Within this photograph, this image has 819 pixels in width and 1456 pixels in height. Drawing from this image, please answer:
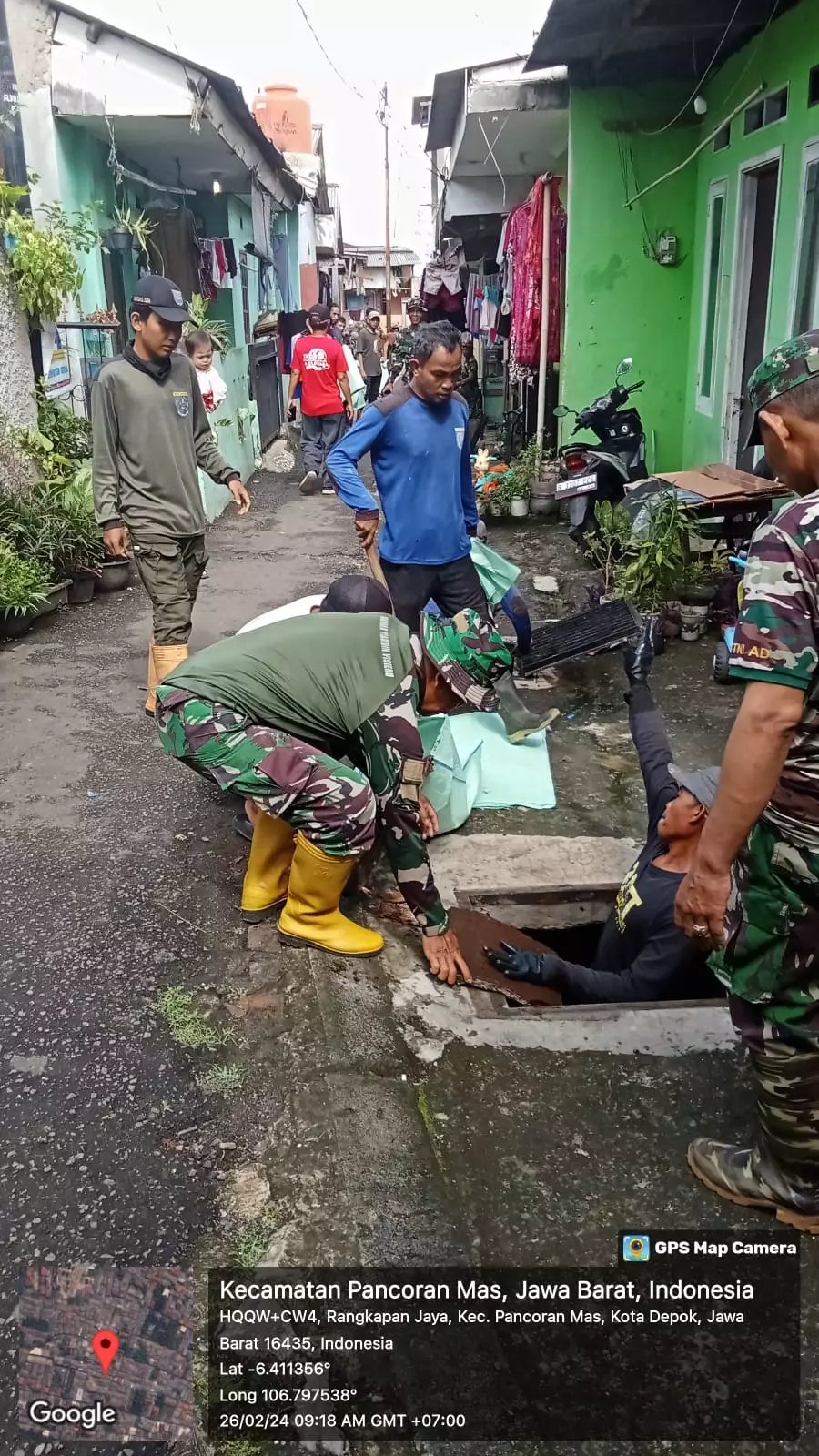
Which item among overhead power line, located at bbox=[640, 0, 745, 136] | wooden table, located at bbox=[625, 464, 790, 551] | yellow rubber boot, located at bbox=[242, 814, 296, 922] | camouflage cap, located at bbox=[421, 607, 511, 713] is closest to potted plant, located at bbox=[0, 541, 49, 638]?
yellow rubber boot, located at bbox=[242, 814, 296, 922]

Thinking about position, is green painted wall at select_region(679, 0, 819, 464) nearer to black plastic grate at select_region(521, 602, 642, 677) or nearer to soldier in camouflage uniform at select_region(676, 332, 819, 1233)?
black plastic grate at select_region(521, 602, 642, 677)

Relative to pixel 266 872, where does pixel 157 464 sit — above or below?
above

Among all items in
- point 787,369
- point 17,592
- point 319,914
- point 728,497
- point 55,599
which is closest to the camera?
point 787,369

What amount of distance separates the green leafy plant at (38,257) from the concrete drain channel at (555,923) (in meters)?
5.01

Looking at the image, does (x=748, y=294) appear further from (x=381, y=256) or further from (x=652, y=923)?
→ (x=381, y=256)

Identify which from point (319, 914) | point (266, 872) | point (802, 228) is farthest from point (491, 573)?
point (802, 228)

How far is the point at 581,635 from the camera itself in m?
5.33

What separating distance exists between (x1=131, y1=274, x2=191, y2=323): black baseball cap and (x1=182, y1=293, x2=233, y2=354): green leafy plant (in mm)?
4484

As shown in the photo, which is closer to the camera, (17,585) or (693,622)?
(693,622)

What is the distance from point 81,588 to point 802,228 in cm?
499

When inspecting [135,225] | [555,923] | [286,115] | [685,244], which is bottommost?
[555,923]

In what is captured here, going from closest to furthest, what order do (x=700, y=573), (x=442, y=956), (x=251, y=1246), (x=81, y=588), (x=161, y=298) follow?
(x=251, y=1246)
(x=442, y=956)
(x=161, y=298)
(x=700, y=573)
(x=81, y=588)

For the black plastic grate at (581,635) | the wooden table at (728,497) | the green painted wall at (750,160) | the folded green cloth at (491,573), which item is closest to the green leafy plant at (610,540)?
the wooden table at (728,497)

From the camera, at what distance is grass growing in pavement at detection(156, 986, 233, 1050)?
278 centimetres
